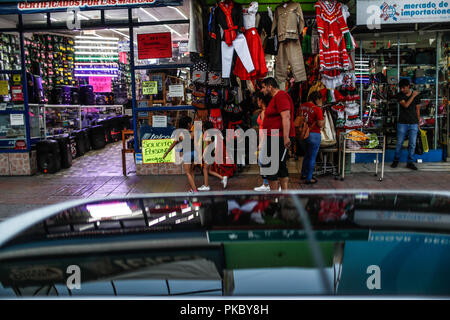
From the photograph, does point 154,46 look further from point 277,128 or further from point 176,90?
point 277,128

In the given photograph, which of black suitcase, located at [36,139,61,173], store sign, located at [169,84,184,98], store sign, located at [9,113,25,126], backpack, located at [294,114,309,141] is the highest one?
store sign, located at [169,84,184,98]

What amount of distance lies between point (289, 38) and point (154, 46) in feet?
10.9

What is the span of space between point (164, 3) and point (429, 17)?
532cm

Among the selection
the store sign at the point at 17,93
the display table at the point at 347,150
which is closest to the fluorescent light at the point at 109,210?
the display table at the point at 347,150

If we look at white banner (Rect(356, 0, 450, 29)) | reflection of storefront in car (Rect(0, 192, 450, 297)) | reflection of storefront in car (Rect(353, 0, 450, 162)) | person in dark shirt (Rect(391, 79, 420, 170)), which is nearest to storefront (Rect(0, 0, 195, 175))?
white banner (Rect(356, 0, 450, 29))

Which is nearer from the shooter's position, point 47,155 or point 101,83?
point 47,155

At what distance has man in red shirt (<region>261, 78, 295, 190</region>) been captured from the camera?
6.32 meters

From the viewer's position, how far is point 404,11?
773 centimetres

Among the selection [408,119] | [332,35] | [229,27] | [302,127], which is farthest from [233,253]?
[408,119]

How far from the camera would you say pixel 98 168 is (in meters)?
11.1

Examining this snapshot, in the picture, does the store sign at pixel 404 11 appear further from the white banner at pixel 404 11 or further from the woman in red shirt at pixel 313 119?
the woman in red shirt at pixel 313 119

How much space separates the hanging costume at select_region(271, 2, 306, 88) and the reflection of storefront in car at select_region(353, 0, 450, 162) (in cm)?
284

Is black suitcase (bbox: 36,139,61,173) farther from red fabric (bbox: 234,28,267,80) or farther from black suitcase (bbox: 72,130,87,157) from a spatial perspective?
red fabric (bbox: 234,28,267,80)
